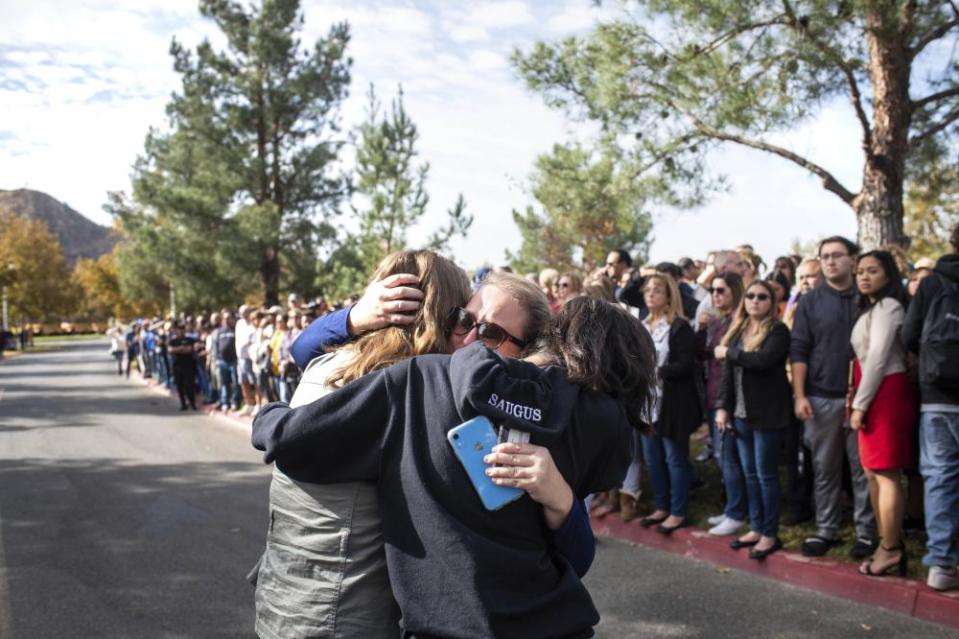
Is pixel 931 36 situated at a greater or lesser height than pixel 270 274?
greater

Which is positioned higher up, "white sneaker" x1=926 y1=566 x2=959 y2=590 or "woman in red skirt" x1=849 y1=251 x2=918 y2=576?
"woman in red skirt" x1=849 y1=251 x2=918 y2=576

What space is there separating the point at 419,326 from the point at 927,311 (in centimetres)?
380

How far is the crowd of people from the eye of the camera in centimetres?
164

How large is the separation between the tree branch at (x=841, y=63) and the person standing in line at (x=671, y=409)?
427 centimetres

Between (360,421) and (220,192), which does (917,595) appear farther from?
(220,192)

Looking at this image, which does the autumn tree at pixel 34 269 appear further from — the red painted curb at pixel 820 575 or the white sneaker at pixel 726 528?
the white sneaker at pixel 726 528

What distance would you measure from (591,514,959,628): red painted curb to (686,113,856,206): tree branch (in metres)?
5.93

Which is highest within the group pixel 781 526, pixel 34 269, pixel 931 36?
pixel 34 269

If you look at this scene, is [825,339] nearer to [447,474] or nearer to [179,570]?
[447,474]

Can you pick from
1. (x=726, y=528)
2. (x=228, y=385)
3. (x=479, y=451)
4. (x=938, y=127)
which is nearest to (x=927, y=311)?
(x=726, y=528)

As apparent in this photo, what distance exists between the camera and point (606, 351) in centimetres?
183

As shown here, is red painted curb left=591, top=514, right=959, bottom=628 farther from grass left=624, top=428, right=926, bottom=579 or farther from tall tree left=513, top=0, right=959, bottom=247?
tall tree left=513, top=0, right=959, bottom=247

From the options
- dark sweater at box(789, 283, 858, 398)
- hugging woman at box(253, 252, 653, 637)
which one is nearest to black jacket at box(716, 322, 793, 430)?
dark sweater at box(789, 283, 858, 398)

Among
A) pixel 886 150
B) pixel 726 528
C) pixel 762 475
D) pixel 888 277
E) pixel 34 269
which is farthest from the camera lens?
pixel 34 269
